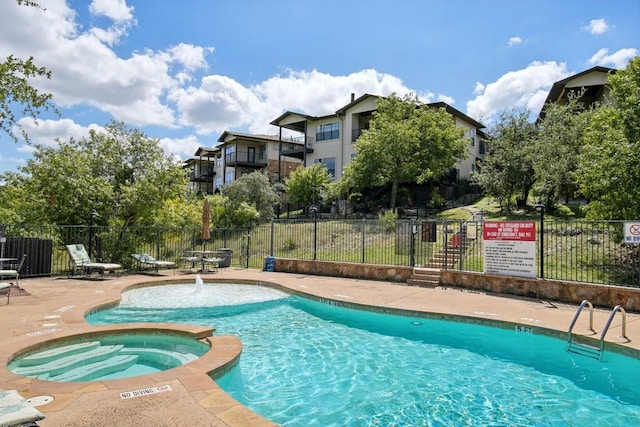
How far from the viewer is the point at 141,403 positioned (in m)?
4.05

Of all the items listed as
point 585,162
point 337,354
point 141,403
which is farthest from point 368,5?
point 141,403

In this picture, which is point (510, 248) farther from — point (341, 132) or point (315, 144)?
point (315, 144)

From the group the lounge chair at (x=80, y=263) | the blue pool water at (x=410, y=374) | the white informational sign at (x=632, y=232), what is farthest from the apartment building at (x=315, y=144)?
the blue pool water at (x=410, y=374)

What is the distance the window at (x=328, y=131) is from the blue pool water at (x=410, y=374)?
27.6 m

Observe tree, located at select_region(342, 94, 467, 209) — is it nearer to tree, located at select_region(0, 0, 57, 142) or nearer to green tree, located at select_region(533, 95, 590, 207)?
green tree, located at select_region(533, 95, 590, 207)

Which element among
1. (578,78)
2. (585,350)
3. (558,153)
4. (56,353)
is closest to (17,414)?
(56,353)

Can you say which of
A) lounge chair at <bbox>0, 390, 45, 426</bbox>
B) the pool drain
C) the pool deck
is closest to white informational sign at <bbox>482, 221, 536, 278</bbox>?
the pool deck

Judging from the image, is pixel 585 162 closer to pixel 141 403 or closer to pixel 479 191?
pixel 141 403

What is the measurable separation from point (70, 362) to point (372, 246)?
13.3 m

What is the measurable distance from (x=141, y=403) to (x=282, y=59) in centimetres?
1584

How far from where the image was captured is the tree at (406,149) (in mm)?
26688

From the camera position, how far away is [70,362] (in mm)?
5852

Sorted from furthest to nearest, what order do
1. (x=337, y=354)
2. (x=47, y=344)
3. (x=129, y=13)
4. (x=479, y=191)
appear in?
(x=479, y=191) → (x=129, y=13) → (x=337, y=354) → (x=47, y=344)

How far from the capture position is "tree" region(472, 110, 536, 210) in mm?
22969
